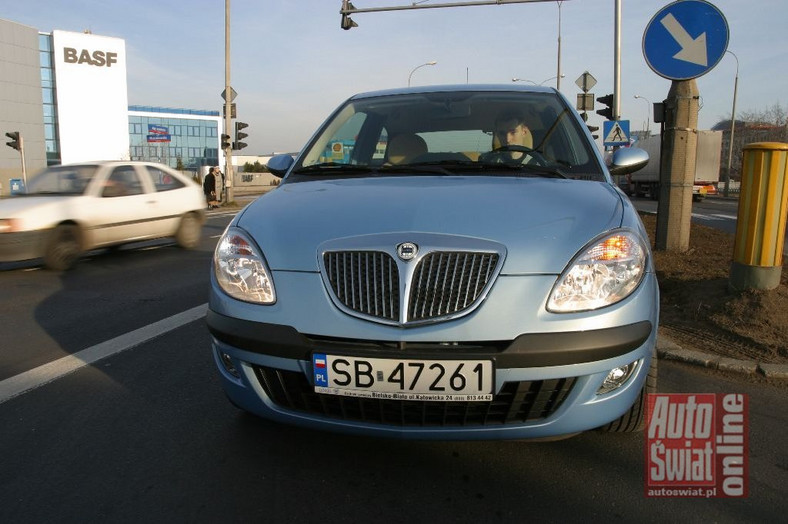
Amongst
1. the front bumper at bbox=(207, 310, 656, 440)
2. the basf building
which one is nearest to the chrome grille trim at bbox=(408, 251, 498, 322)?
the front bumper at bbox=(207, 310, 656, 440)

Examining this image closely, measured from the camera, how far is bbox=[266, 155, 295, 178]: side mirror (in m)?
3.80

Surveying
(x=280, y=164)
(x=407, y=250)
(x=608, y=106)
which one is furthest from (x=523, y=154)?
(x=608, y=106)

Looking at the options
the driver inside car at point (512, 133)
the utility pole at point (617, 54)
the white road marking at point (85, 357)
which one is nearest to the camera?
the driver inside car at point (512, 133)

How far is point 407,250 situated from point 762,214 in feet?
11.8

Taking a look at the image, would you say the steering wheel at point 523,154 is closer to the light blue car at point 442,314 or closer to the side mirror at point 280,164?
the light blue car at point 442,314

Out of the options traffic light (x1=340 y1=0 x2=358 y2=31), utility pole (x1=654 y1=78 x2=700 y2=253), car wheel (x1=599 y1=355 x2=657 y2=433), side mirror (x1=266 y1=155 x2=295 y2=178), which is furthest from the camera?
traffic light (x1=340 y1=0 x2=358 y2=31)

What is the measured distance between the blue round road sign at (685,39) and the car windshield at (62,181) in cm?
735

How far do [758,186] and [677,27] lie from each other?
1873 millimetres

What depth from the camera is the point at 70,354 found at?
171 inches

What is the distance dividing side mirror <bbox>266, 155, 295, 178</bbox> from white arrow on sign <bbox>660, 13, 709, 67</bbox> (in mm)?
3902

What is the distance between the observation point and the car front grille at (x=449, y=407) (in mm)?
2193

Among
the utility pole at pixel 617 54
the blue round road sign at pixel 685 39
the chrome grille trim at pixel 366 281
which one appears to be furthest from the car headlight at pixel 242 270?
the utility pole at pixel 617 54

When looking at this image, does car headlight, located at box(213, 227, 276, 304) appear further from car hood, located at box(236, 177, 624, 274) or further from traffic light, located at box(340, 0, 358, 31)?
traffic light, located at box(340, 0, 358, 31)

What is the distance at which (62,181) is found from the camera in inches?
350
